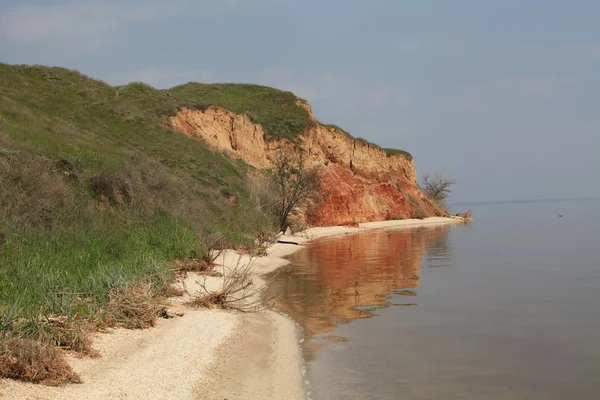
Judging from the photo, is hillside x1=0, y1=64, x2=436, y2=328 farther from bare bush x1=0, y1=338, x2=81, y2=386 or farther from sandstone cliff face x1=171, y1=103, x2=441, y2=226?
bare bush x1=0, y1=338, x2=81, y2=386

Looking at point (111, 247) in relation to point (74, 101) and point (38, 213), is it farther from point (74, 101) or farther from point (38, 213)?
point (74, 101)

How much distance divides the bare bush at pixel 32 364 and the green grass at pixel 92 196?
96 centimetres

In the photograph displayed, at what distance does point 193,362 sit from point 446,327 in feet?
18.5

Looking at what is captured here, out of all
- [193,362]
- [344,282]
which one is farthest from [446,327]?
[344,282]

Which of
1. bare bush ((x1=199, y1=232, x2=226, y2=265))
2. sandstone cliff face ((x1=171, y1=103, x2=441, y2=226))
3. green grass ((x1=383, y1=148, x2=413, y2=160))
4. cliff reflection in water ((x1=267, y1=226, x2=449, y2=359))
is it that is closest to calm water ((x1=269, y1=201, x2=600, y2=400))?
cliff reflection in water ((x1=267, y1=226, x2=449, y2=359))

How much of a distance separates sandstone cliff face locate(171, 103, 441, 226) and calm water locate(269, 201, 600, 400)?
84.4 feet

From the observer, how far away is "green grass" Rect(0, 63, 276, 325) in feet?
31.9

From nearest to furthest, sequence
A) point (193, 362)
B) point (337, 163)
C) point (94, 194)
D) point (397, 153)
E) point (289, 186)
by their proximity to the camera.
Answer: point (193, 362)
point (94, 194)
point (289, 186)
point (337, 163)
point (397, 153)

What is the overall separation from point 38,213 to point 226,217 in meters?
12.5

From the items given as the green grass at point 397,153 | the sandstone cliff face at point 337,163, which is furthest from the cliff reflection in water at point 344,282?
the green grass at point 397,153

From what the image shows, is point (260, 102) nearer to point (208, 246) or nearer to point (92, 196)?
point (92, 196)

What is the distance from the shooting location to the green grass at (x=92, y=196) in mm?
9734

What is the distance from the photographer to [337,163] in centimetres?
5772

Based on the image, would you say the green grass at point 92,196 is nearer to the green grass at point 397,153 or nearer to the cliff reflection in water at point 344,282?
the cliff reflection in water at point 344,282
